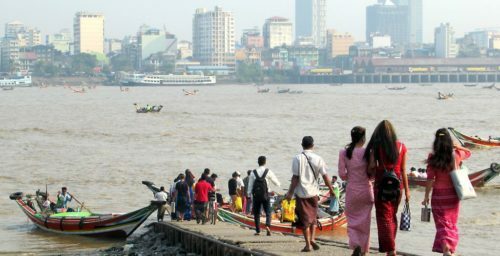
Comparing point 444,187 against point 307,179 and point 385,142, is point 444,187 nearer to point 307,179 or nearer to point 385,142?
point 385,142

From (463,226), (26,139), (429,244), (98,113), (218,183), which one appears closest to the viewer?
(429,244)

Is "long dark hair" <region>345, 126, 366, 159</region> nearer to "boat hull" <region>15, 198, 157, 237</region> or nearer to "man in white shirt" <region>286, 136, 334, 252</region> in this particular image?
"man in white shirt" <region>286, 136, 334, 252</region>

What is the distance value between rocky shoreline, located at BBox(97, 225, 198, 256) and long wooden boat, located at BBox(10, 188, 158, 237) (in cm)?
43

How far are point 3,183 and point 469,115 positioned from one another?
6105 centimetres

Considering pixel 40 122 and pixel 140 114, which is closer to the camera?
pixel 40 122

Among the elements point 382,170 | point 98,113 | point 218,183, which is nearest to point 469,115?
point 98,113

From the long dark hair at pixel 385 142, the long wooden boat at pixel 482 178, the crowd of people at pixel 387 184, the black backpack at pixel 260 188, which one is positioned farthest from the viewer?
the long wooden boat at pixel 482 178

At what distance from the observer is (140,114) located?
9556cm

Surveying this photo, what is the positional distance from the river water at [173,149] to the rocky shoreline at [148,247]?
1640 millimetres

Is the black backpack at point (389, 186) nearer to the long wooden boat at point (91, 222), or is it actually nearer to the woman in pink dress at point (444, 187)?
the woman in pink dress at point (444, 187)

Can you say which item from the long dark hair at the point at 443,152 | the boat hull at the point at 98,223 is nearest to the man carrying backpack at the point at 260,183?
the long dark hair at the point at 443,152

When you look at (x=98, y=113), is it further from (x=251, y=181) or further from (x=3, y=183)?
(x=251, y=181)

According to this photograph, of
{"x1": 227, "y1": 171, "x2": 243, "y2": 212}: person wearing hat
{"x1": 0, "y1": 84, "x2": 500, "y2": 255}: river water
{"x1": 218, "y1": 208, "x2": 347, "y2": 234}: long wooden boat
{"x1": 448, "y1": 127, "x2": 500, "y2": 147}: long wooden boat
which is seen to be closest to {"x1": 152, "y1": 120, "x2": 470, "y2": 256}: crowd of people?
{"x1": 218, "y1": 208, "x2": 347, "y2": 234}: long wooden boat

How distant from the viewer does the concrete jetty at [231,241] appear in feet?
48.4
